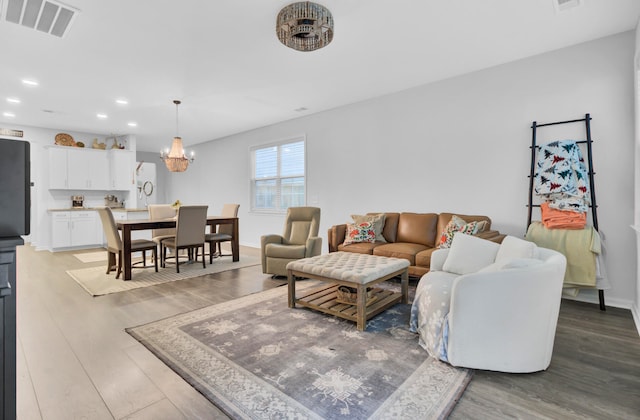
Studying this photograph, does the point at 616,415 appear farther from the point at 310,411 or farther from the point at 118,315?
the point at 118,315

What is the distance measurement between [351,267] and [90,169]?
7000 mm

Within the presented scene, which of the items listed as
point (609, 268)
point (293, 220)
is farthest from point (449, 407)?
point (293, 220)

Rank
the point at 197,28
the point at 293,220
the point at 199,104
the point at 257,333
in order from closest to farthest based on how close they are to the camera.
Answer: the point at 257,333 → the point at 197,28 → the point at 293,220 → the point at 199,104

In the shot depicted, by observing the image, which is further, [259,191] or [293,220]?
[259,191]

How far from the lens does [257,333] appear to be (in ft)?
8.08

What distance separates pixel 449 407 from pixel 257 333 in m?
1.44

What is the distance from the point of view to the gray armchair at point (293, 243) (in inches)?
159

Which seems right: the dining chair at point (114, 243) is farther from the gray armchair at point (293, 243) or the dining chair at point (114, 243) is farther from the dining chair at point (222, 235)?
the gray armchair at point (293, 243)

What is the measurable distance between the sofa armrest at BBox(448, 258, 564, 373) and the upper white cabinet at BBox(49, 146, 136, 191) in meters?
7.77

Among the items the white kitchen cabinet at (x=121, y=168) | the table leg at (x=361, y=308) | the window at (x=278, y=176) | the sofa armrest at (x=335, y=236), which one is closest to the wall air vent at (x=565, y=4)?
the table leg at (x=361, y=308)

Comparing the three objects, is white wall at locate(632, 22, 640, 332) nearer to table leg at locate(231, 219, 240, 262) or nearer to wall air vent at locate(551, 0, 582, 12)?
wall air vent at locate(551, 0, 582, 12)

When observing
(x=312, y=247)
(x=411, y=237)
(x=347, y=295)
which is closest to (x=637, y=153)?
(x=411, y=237)

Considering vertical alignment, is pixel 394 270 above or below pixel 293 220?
below

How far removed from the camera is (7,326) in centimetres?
84
